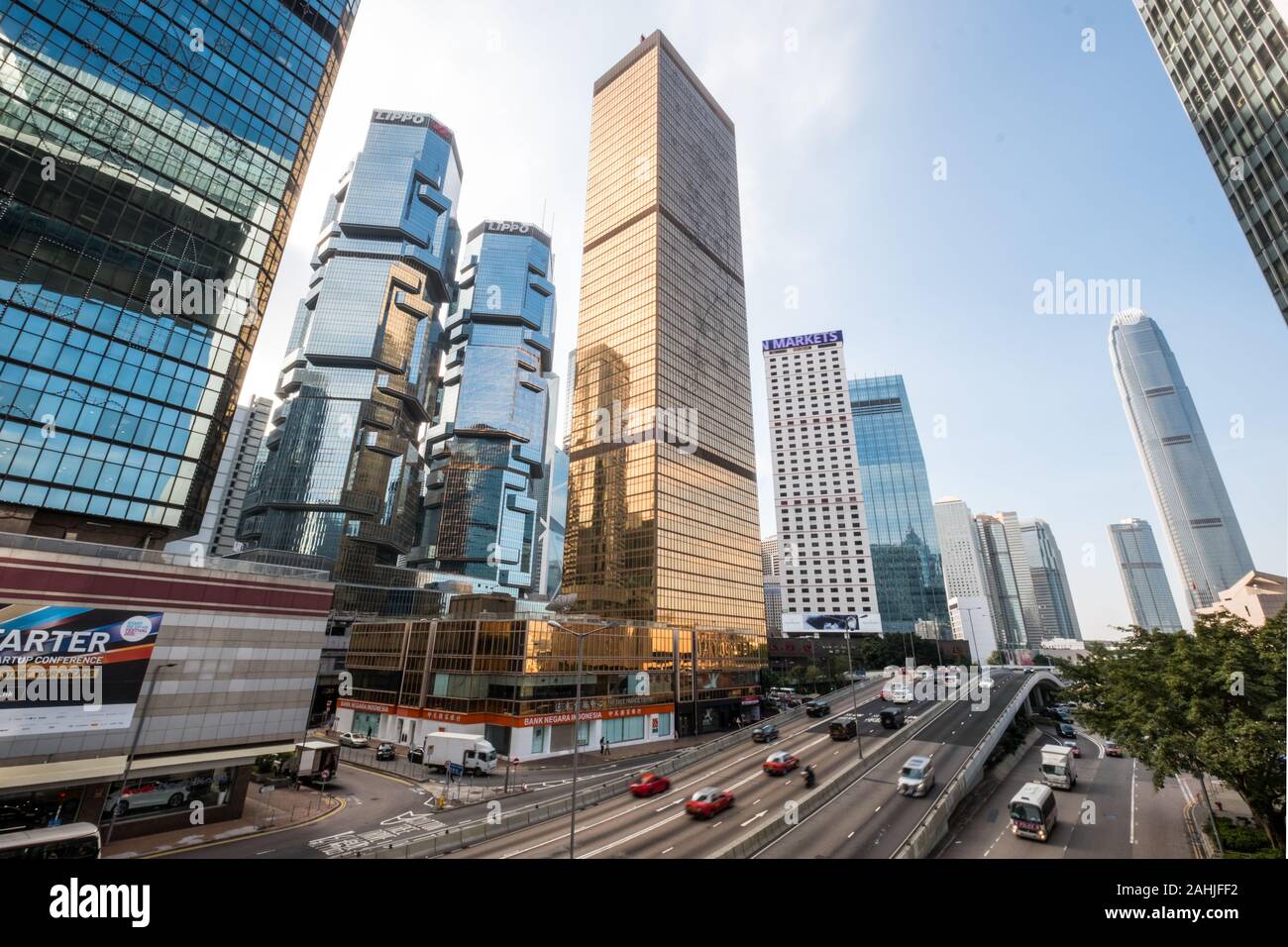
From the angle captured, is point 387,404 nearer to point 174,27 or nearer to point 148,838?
point 174,27

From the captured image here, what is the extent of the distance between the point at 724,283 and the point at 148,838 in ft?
368

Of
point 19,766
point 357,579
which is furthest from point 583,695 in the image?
point 357,579

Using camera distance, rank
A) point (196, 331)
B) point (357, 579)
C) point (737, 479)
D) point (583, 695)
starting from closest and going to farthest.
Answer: point (196, 331), point (583, 695), point (737, 479), point (357, 579)

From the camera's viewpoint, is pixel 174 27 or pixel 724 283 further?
pixel 724 283

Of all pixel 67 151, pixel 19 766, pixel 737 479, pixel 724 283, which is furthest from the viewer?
pixel 724 283

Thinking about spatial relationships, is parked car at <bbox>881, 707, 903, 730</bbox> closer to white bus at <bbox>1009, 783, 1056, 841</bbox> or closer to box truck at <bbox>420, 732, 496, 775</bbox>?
white bus at <bbox>1009, 783, 1056, 841</bbox>

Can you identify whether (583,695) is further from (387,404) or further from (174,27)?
(387,404)

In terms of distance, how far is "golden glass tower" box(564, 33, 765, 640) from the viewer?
85.4 metres

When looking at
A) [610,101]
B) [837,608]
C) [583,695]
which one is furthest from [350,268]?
[837,608]

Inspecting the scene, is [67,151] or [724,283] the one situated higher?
[724,283]

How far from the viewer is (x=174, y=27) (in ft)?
173

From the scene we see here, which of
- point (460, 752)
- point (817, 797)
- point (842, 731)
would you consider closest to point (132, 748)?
point (460, 752)
